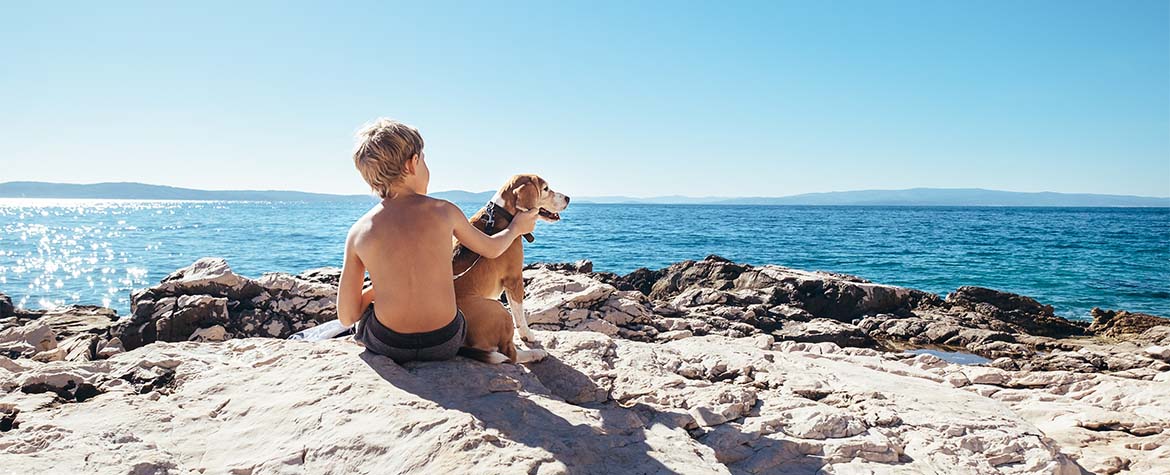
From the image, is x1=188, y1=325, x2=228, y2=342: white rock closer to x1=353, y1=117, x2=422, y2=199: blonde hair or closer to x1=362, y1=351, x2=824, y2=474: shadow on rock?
x1=362, y1=351, x2=824, y2=474: shadow on rock

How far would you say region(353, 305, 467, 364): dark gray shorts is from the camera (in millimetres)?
3420

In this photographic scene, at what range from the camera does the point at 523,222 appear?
13.1ft

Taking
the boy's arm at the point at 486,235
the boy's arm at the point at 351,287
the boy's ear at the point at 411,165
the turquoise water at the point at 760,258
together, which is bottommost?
the turquoise water at the point at 760,258

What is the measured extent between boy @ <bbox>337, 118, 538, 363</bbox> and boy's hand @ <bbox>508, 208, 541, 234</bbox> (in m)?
0.43

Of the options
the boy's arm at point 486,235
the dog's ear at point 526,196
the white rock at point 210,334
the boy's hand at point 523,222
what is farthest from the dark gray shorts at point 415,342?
the white rock at point 210,334

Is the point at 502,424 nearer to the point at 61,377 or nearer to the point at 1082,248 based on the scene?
the point at 61,377

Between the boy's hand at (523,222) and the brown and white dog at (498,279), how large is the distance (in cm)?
23

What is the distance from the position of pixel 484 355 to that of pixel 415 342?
437 millimetres

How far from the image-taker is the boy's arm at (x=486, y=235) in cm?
337

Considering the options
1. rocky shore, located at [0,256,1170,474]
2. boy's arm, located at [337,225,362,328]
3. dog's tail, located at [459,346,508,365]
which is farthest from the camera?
dog's tail, located at [459,346,508,365]

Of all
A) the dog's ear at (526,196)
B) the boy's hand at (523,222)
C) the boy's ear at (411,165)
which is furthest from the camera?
the dog's ear at (526,196)

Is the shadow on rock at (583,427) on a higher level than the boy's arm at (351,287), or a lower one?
lower

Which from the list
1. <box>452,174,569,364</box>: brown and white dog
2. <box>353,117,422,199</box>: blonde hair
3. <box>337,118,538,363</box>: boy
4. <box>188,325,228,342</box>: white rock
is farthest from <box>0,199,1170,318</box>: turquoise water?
<box>353,117,422,199</box>: blonde hair

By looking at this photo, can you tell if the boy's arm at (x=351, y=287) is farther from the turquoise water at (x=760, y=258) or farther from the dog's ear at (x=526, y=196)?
the turquoise water at (x=760, y=258)
